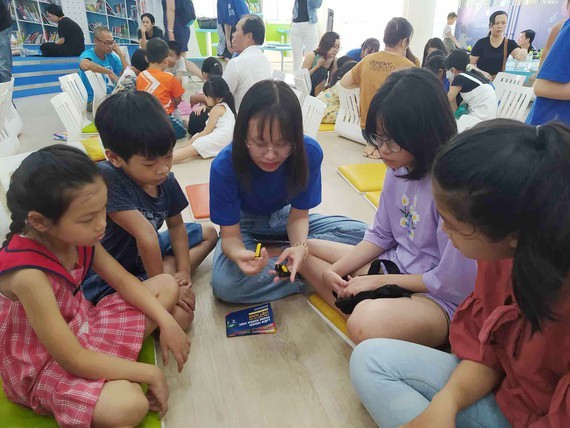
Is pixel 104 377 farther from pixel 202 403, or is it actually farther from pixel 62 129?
pixel 62 129

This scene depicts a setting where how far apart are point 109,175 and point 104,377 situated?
21.5 inches

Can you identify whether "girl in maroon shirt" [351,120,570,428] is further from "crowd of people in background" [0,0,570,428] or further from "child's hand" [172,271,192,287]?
"child's hand" [172,271,192,287]

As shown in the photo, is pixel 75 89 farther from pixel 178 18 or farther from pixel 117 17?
pixel 117 17

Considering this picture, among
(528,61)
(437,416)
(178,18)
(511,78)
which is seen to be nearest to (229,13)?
(178,18)

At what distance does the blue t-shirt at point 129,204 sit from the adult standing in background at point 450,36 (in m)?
5.76

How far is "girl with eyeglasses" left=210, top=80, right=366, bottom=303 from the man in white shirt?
191 cm

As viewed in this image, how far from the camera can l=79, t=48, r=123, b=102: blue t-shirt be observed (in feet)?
12.6

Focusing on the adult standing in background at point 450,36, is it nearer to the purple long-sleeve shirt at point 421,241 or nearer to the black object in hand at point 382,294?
the purple long-sleeve shirt at point 421,241

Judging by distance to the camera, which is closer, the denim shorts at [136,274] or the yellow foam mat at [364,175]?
the denim shorts at [136,274]

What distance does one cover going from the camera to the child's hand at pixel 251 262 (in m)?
1.22

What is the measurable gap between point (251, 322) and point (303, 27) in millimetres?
4566

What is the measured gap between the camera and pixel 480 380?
0.80m

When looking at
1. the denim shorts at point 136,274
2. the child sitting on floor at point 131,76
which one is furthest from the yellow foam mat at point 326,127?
the denim shorts at point 136,274

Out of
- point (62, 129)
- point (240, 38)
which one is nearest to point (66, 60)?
point (62, 129)
